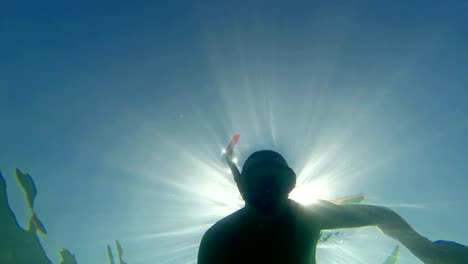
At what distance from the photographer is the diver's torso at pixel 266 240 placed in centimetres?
236

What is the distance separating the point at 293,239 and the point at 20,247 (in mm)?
29688

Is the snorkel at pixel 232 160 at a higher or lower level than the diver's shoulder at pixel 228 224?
higher

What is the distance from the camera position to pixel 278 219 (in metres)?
2.47

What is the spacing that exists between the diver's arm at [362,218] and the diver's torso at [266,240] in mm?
257

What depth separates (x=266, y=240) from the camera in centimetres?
240

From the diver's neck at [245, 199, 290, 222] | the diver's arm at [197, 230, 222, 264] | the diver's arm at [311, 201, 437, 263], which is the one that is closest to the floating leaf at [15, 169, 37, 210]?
the diver's arm at [197, 230, 222, 264]

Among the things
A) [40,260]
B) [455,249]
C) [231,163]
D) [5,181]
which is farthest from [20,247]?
[455,249]

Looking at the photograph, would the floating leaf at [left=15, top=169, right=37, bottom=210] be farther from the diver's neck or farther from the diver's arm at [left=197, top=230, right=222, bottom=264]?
the diver's neck

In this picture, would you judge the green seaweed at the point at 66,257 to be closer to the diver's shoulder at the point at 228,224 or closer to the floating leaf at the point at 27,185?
the floating leaf at the point at 27,185

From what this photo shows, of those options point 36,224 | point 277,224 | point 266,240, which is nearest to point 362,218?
point 277,224

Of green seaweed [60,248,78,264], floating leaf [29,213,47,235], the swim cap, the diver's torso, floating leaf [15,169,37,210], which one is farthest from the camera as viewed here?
green seaweed [60,248,78,264]

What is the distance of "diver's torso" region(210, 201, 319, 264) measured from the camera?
2.36 m

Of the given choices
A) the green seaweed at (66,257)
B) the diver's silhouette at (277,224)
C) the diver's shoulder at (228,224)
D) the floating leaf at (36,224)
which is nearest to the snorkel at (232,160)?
the diver's silhouette at (277,224)

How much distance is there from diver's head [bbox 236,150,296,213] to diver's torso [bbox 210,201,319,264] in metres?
0.16
